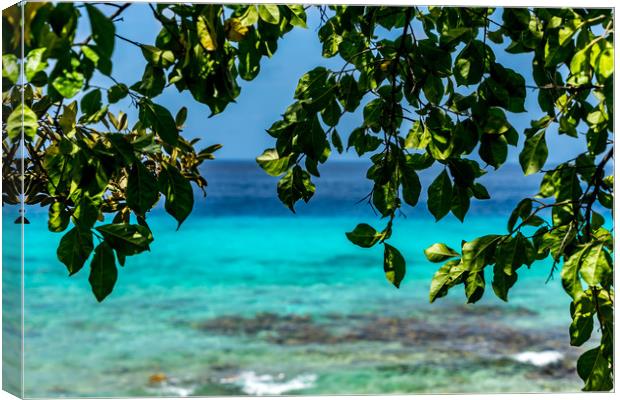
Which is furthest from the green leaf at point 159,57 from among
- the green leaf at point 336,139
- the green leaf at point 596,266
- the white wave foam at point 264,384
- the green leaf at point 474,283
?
the white wave foam at point 264,384

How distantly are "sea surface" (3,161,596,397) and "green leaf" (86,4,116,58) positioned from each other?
207cm

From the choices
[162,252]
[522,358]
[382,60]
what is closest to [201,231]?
[162,252]

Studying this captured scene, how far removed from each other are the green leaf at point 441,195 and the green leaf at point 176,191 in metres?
0.43

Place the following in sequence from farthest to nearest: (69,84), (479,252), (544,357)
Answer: (544,357) → (479,252) → (69,84)

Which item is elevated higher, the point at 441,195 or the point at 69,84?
the point at 69,84

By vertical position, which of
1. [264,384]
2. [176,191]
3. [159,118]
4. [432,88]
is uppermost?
[432,88]

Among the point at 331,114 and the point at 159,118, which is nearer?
the point at 159,118

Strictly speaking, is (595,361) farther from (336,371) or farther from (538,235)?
(336,371)

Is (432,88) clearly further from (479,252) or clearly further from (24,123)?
(24,123)

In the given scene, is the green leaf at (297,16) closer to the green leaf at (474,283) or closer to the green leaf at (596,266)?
the green leaf at (474,283)

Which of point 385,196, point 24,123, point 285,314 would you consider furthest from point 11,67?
point 285,314

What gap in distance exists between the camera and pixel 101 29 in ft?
3.59

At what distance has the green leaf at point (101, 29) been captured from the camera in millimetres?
1081

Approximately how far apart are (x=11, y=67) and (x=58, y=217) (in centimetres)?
42
